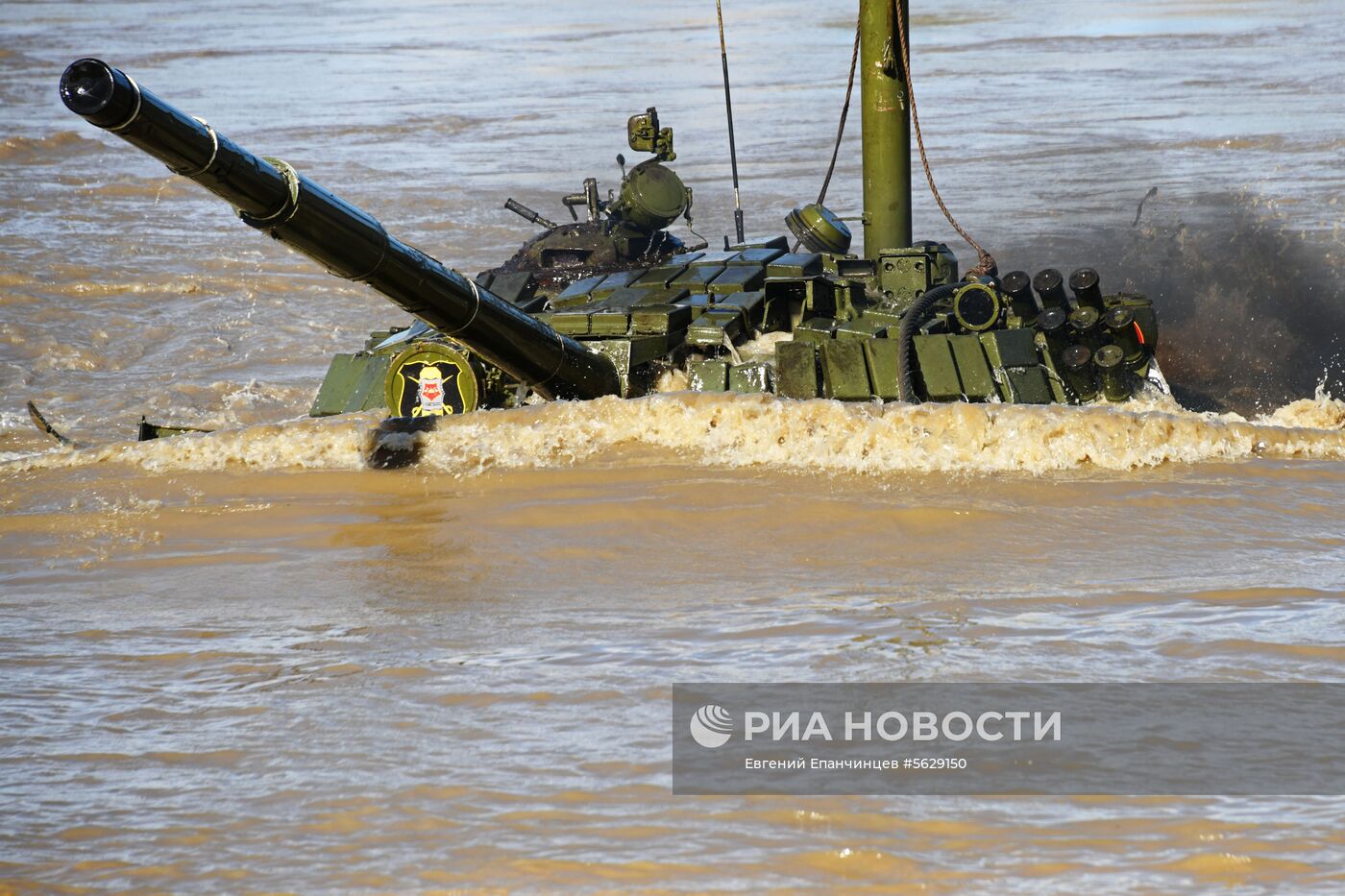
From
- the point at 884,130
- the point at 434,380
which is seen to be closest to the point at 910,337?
the point at 884,130

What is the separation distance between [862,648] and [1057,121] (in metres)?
23.0

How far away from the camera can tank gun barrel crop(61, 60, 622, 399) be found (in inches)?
280

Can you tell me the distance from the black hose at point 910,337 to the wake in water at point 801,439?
0.53 ft

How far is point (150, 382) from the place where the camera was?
52.1 ft

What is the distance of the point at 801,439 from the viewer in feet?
35.1

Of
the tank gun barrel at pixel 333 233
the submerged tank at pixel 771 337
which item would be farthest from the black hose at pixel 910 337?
the tank gun barrel at pixel 333 233

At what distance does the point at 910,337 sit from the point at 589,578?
10.5 ft

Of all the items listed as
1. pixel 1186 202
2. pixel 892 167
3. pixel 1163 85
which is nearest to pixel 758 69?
pixel 1163 85

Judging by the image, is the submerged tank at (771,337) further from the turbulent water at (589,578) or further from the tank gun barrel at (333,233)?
the turbulent water at (589,578)

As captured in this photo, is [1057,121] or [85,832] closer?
[85,832]

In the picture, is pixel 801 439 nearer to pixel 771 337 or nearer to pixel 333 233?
pixel 771 337

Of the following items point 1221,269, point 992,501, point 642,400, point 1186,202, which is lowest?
point 992,501

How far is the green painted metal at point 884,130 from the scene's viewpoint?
1278 centimetres

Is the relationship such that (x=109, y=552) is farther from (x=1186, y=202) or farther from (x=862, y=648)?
(x=1186, y=202)
